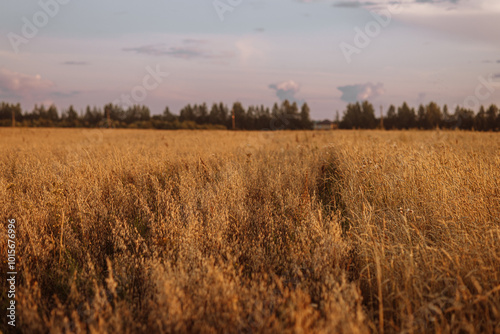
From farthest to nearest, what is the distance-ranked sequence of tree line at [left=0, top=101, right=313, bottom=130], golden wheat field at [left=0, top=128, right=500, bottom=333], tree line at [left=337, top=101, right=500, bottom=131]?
tree line at [left=0, top=101, right=313, bottom=130], tree line at [left=337, top=101, right=500, bottom=131], golden wheat field at [left=0, top=128, right=500, bottom=333]

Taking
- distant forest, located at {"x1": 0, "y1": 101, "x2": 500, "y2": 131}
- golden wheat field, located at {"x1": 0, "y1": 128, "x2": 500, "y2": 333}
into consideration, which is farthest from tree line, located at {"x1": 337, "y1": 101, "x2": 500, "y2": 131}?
golden wheat field, located at {"x1": 0, "y1": 128, "x2": 500, "y2": 333}

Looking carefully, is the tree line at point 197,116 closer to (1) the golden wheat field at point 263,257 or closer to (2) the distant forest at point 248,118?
(2) the distant forest at point 248,118

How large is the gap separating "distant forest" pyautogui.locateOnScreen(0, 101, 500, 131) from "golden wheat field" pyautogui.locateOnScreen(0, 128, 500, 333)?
48067 mm

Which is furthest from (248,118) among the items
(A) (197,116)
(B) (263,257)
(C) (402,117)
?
(B) (263,257)

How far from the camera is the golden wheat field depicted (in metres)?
2.07

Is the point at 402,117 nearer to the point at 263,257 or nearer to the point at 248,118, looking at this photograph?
the point at 248,118

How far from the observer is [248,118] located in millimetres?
73562

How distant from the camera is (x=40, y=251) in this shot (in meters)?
3.22

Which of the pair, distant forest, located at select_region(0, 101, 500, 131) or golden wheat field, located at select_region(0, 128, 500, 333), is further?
distant forest, located at select_region(0, 101, 500, 131)

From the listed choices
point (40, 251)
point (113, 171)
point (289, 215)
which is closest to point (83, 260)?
point (40, 251)

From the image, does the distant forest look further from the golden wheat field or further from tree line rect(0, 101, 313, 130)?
the golden wheat field

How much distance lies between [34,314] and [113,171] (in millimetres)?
4348

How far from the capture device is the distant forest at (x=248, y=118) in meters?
54.6

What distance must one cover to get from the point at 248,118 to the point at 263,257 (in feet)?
235
